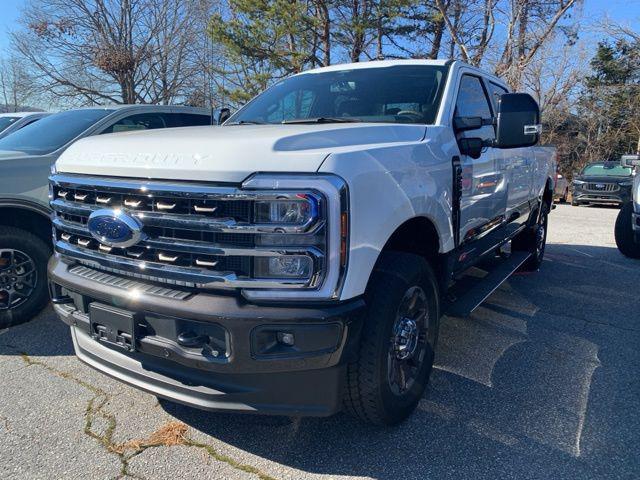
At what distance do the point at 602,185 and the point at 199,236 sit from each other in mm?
16302

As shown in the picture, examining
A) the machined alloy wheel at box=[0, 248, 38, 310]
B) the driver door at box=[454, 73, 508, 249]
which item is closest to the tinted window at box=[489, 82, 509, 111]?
the driver door at box=[454, 73, 508, 249]

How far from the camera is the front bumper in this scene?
6.80ft

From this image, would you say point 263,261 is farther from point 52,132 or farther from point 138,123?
point 138,123

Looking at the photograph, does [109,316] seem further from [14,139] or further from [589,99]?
[589,99]

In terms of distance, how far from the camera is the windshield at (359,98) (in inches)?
133

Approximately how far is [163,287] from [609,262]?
6688mm

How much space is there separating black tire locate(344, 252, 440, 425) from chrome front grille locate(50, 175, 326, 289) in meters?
0.44

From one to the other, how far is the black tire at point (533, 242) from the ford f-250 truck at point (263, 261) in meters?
3.18

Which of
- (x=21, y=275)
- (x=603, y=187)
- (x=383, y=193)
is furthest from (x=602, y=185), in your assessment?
(x=21, y=275)

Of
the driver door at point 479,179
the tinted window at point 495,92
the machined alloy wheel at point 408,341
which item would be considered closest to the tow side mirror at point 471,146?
the driver door at point 479,179

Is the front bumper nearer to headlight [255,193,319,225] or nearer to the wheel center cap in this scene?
headlight [255,193,319,225]

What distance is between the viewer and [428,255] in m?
3.11

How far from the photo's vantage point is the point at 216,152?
2.19 m

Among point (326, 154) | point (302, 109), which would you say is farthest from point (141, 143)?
point (302, 109)
